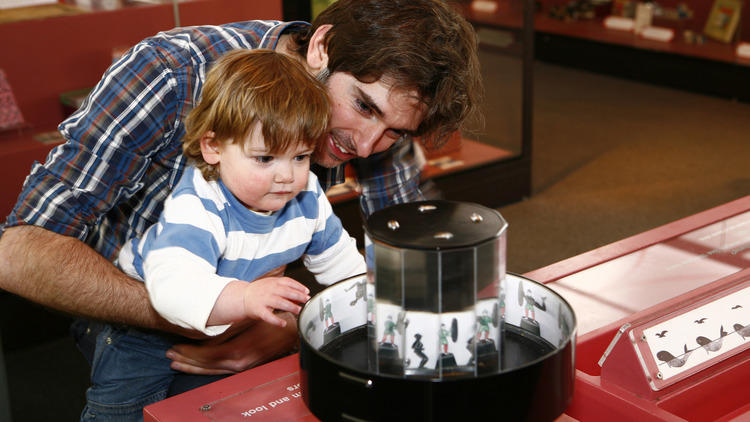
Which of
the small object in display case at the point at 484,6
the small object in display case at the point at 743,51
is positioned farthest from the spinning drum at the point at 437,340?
the small object in display case at the point at 743,51

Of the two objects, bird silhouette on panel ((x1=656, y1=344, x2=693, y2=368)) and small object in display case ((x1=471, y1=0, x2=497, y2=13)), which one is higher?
bird silhouette on panel ((x1=656, y1=344, x2=693, y2=368))

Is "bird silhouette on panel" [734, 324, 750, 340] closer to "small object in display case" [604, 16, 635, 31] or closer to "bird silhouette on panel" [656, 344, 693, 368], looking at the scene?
"bird silhouette on panel" [656, 344, 693, 368]

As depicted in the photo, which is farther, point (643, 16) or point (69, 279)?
point (643, 16)

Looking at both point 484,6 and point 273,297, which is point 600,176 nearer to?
point 484,6

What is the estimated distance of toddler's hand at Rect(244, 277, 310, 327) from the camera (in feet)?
3.88

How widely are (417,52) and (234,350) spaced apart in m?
0.71

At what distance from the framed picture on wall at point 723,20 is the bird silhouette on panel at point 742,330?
5.77 meters

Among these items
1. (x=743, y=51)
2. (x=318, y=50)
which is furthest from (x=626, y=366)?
(x=743, y=51)

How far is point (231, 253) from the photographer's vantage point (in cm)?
153

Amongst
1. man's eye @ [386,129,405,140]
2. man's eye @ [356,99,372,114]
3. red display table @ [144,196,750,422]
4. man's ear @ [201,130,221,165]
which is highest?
man's eye @ [356,99,372,114]

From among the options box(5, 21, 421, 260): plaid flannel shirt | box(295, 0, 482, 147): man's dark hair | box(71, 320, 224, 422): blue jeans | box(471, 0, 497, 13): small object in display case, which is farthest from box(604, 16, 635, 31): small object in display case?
box(71, 320, 224, 422): blue jeans

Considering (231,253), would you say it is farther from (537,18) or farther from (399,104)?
(537,18)

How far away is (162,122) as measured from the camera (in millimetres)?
1646

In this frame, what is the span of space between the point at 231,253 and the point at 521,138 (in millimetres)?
3317
